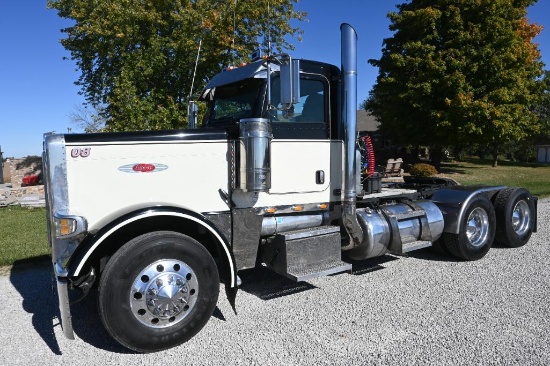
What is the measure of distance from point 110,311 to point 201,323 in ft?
2.67

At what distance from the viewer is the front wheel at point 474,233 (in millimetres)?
6223

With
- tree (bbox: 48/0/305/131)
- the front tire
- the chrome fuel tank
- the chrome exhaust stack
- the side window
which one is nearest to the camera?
the side window

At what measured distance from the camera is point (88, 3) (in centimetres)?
1811

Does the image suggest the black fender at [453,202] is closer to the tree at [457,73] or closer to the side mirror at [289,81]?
the side mirror at [289,81]

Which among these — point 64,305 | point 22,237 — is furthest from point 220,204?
point 22,237

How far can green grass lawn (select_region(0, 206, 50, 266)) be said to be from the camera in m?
7.04

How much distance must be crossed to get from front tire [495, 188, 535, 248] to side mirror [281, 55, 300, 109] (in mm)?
4672

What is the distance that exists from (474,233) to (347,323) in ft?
11.2

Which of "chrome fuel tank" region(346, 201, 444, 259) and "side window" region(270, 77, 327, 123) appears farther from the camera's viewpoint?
"chrome fuel tank" region(346, 201, 444, 259)

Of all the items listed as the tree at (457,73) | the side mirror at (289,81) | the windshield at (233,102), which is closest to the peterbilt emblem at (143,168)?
the windshield at (233,102)

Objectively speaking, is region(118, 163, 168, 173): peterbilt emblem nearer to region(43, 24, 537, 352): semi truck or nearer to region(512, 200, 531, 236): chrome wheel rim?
region(43, 24, 537, 352): semi truck

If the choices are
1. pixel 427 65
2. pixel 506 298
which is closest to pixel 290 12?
pixel 427 65

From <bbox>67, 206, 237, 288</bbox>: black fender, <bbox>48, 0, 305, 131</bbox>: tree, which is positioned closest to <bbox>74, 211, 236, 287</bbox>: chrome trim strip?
<bbox>67, 206, 237, 288</bbox>: black fender

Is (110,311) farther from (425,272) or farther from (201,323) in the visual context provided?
(425,272)
